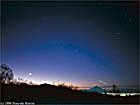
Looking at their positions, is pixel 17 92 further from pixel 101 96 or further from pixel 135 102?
pixel 135 102

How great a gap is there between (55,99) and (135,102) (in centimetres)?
290

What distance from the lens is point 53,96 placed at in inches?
456

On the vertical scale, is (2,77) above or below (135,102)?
above

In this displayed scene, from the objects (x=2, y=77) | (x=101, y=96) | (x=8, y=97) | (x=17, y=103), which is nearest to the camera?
(x=17, y=103)

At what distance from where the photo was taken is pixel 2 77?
1393cm

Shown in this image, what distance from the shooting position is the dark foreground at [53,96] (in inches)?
430

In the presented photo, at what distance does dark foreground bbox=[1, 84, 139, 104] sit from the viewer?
10930mm

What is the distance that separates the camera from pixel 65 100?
1122cm

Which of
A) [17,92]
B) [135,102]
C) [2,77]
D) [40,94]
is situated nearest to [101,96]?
[135,102]

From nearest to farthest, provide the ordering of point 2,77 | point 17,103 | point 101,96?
point 17,103 → point 101,96 → point 2,77

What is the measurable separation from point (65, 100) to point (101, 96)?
136 centimetres

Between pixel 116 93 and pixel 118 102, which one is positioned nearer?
pixel 118 102

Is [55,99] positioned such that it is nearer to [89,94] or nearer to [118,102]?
[89,94]

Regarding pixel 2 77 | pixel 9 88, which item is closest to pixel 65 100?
pixel 9 88
